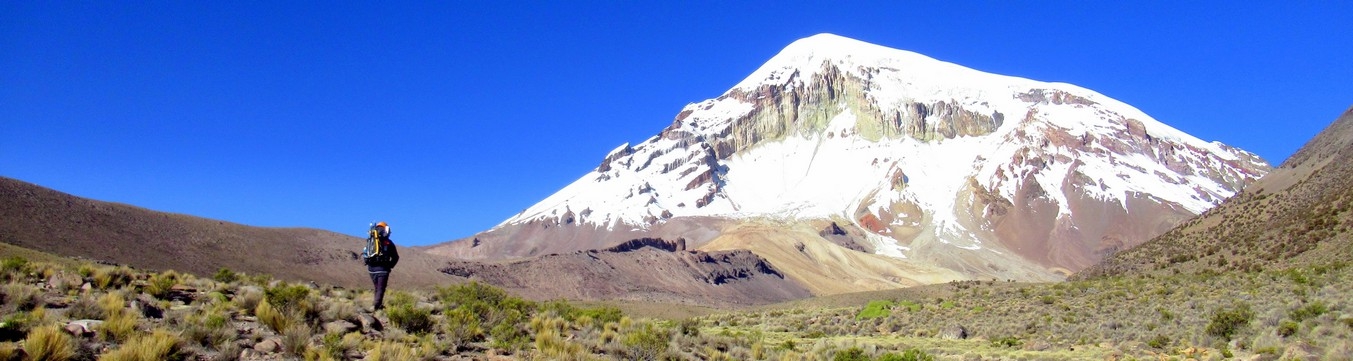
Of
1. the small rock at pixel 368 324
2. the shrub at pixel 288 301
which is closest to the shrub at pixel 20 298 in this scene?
the shrub at pixel 288 301

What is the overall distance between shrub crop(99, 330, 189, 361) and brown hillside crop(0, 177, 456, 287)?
5356 cm

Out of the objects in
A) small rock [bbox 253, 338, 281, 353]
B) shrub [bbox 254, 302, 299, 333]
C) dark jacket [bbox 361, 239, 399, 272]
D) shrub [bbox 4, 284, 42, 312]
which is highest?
dark jacket [bbox 361, 239, 399, 272]

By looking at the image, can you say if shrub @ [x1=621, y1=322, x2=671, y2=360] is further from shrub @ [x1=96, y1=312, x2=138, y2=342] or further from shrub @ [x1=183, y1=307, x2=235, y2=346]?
shrub @ [x1=96, y1=312, x2=138, y2=342]

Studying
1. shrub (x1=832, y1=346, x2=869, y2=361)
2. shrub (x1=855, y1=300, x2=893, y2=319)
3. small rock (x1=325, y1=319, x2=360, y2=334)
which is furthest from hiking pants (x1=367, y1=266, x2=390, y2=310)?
shrub (x1=855, y1=300, x2=893, y2=319)

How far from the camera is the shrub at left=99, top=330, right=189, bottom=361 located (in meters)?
8.20

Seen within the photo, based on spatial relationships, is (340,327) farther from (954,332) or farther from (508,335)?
(954,332)

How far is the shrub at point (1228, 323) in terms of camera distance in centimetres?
1802

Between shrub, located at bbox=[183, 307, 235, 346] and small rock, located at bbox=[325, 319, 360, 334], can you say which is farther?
small rock, located at bbox=[325, 319, 360, 334]

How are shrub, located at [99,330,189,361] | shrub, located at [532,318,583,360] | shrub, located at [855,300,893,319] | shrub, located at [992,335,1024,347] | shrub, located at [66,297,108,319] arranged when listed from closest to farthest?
shrub, located at [99,330,189,361] → shrub, located at [66,297,108,319] → shrub, located at [532,318,583,360] → shrub, located at [992,335,1024,347] → shrub, located at [855,300,893,319]

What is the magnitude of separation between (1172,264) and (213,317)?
42959mm

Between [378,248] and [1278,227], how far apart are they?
132 feet

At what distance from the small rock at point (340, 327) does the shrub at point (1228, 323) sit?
61.8 ft

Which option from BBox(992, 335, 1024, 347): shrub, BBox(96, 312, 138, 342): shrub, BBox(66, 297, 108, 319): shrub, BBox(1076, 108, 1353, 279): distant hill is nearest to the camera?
BBox(96, 312, 138, 342): shrub

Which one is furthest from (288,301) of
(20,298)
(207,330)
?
(20,298)
